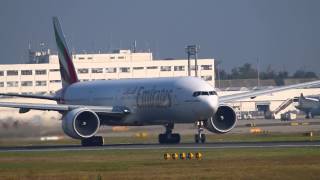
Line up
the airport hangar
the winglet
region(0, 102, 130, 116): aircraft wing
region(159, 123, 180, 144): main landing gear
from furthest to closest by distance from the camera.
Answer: the airport hangar < the winglet < region(0, 102, 130, 116): aircraft wing < region(159, 123, 180, 144): main landing gear

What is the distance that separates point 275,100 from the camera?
184 m

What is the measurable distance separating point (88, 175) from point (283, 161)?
1062 cm

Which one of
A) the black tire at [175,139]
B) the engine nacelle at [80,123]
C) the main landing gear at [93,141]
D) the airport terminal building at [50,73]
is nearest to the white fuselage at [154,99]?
the black tire at [175,139]

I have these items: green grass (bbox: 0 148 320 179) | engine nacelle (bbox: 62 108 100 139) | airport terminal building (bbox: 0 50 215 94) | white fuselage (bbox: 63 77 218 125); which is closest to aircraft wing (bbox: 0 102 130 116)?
white fuselage (bbox: 63 77 218 125)

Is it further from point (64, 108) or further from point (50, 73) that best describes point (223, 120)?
point (50, 73)

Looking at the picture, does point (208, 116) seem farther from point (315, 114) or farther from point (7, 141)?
point (315, 114)

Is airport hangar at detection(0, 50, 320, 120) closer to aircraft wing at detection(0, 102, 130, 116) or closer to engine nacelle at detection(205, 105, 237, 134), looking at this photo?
engine nacelle at detection(205, 105, 237, 134)

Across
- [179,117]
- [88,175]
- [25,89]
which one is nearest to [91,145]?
[179,117]

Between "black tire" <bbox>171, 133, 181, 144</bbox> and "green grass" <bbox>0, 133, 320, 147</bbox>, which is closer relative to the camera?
"black tire" <bbox>171, 133, 181, 144</bbox>

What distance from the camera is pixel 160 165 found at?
53.9 m

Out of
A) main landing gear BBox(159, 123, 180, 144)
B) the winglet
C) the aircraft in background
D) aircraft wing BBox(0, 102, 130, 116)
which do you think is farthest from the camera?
the aircraft in background

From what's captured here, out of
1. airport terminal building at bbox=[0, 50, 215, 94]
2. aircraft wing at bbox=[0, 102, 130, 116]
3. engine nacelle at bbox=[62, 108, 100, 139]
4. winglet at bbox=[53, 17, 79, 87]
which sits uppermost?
airport terminal building at bbox=[0, 50, 215, 94]

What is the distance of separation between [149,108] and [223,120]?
578 cm

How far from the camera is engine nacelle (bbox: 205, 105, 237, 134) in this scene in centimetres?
8094
